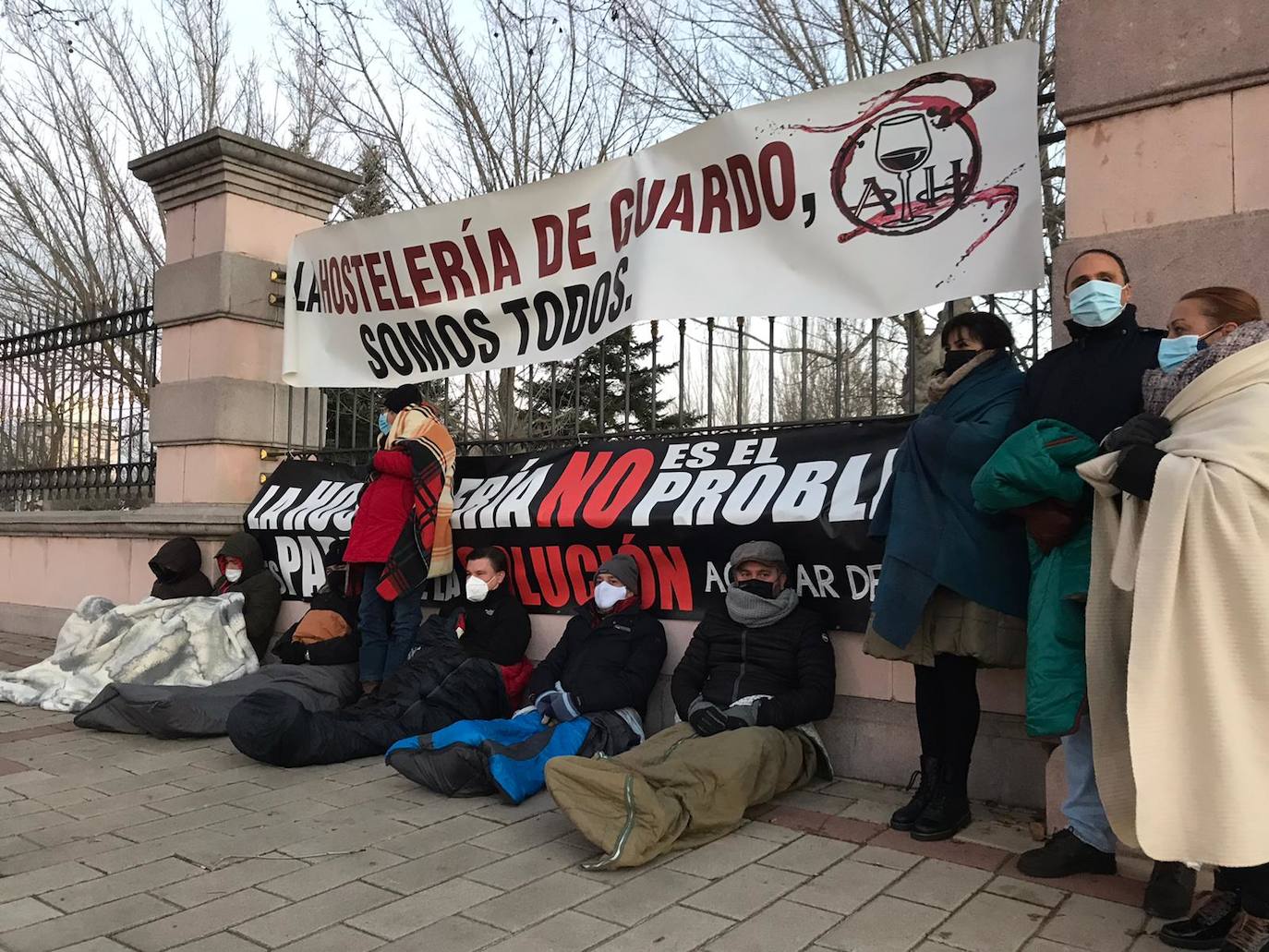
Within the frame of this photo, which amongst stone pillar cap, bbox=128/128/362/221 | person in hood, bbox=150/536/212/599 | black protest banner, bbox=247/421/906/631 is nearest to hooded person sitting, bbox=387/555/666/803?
black protest banner, bbox=247/421/906/631

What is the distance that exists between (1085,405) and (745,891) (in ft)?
6.37

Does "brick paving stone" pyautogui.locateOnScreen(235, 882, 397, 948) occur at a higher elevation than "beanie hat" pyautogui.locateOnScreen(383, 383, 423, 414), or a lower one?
lower

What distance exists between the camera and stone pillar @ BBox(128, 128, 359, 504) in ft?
24.6

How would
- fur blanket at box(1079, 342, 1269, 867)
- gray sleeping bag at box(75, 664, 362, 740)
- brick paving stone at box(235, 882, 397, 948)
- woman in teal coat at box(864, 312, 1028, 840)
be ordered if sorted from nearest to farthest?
fur blanket at box(1079, 342, 1269, 867) → brick paving stone at box(235, 882, 397, 948) → woman in teal coat at box(864, 312, 1028, 840) → gray sleeping bag at box(75, 664, 362, 740)

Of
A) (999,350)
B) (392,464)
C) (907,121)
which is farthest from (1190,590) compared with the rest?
(392,464)

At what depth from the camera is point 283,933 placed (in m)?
2.91

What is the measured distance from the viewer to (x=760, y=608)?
175 inches

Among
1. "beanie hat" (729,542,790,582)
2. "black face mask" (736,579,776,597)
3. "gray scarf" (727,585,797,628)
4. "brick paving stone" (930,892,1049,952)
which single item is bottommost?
"brick paving stone" (930,892,1049,952)

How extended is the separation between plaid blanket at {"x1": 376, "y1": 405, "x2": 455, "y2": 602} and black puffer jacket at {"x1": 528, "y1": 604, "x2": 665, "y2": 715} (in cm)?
115

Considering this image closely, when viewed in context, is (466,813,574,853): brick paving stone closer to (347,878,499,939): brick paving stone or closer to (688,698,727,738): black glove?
(347,878,499,939): brick paving stone

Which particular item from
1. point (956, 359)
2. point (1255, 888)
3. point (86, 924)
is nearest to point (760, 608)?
point (956, 359)

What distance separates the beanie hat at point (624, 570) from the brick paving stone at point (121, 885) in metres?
2.26

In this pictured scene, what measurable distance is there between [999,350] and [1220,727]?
166cm

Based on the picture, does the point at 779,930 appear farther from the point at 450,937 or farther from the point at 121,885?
the point at 121,885
